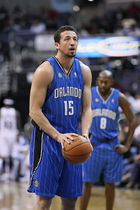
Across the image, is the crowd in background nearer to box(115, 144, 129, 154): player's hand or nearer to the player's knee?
box(115, 144, 129, 154): player's hand

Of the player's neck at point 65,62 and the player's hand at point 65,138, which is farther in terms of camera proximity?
the player's neck at point 65,62

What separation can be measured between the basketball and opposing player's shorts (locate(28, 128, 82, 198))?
10.4 inches

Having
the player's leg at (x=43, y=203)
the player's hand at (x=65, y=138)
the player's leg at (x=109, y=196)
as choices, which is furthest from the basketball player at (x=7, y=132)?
the player's hand at (x=65, y=138)

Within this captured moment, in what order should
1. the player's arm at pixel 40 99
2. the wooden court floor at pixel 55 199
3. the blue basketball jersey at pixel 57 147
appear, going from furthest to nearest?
the wooden court floor at pixel 55 199 → the blue basketball jersey at pixel 57 147 → the player's arm at pixel 40 99

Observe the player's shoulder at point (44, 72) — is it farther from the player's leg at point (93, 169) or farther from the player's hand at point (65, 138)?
the player's leg at point (93, 169)

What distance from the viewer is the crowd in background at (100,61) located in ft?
41.9

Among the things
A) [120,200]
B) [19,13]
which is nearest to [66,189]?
[120,200]

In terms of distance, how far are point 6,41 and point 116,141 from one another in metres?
11.9

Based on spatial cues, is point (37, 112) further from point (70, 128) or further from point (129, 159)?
point (129, 159)

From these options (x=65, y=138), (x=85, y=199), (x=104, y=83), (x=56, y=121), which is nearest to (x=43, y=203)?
(x=65, y=138)

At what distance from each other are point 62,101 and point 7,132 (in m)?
9.71

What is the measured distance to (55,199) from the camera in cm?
998

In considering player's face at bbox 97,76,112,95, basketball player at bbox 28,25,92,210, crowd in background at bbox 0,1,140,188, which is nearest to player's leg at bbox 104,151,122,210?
player's face at bbox 97,76,112,95

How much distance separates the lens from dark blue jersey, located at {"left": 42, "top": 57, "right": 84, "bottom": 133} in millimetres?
5512
